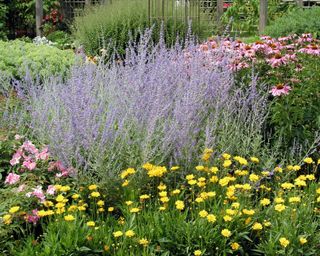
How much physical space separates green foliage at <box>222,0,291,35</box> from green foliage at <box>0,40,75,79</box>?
23.6 ft

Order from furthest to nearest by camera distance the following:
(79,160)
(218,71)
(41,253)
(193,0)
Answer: (193,0), (218,71), (79,160), (41,253)

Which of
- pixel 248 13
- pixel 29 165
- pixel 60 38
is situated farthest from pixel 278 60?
pixel 248 13

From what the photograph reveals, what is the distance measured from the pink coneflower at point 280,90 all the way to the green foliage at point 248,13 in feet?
28.7

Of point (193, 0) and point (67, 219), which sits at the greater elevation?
point (193, 0)

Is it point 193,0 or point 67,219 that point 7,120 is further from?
point 193,0

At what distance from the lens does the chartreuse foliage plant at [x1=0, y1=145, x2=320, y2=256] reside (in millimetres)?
2947

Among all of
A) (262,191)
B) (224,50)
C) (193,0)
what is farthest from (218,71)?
(193,0)

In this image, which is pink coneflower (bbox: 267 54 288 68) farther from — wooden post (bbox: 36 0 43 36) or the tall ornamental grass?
wooden post (bbox: 36 0 43 36)

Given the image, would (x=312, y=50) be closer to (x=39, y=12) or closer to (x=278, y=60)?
(x=278, y=60)

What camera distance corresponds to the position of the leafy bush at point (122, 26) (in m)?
8.63

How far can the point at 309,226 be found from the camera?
312 centimetres

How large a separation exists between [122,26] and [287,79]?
4579 mm

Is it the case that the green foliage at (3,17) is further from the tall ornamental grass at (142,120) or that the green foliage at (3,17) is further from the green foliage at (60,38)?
the tall ornamental grass at (142,120)

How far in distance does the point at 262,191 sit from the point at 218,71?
51.9 inches
